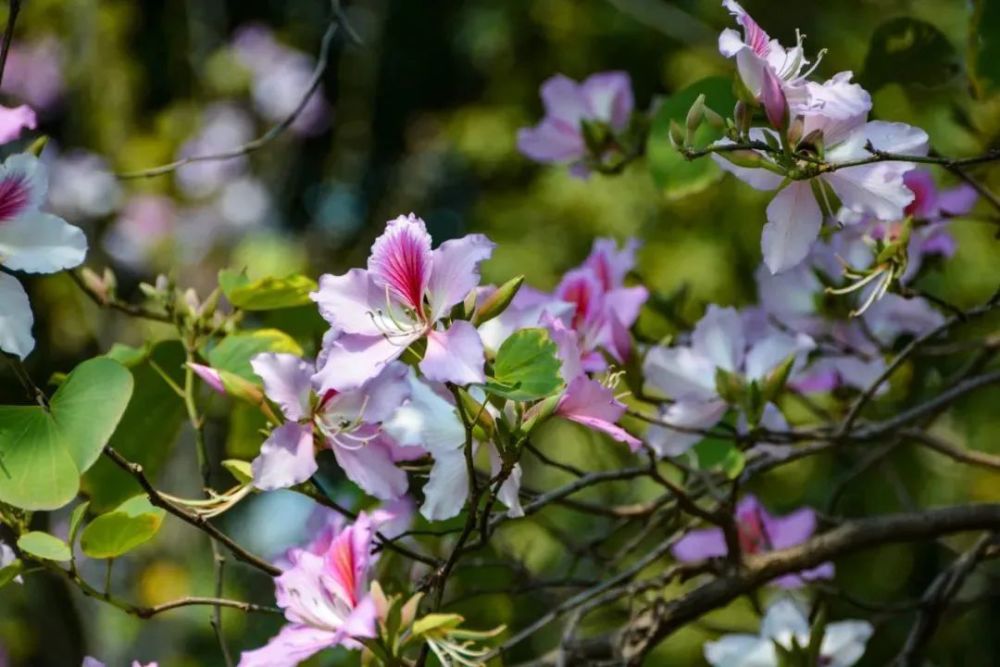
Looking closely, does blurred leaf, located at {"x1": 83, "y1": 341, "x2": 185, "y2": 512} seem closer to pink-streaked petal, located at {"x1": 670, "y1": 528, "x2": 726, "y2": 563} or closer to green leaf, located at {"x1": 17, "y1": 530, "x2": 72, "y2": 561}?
green leaf, located at {"x1": 17, "y1": 530, "x2": 72, "y2": 561}

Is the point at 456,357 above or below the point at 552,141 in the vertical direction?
above

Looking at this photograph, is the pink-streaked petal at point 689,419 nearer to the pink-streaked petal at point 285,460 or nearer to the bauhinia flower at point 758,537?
the bauhinia flower at point 758,537

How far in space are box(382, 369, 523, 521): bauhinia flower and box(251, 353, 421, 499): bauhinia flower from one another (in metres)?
0.02

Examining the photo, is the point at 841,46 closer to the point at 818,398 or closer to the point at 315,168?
the point at 818,398

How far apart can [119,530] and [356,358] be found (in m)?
0.17

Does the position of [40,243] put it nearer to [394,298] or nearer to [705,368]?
[394,298]

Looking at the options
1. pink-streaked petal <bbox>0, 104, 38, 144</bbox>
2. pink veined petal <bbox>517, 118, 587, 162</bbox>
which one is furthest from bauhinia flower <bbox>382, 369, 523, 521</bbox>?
pink veined petal <bbox>517, 118, 587, 162</bbox>

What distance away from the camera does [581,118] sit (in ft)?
4.01

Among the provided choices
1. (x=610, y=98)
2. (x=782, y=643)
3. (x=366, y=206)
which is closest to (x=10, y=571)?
(x=782, y=643)

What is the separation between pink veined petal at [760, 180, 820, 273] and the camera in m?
0.74

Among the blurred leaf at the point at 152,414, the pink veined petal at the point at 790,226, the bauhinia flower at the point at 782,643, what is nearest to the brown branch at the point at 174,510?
the blurred leaf at the point at 152,414

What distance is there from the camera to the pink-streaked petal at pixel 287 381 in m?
0.79

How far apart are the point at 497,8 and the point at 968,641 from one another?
223 centimetres

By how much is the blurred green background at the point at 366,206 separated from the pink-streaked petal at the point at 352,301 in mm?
718
